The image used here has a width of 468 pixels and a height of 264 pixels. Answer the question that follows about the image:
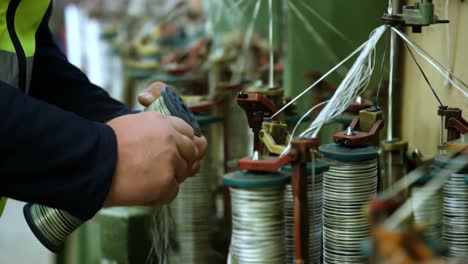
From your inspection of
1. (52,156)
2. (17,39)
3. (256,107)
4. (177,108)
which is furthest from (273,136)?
(17,39)

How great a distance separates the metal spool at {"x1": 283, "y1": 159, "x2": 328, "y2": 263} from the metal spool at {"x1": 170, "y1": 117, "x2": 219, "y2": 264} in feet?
1.60

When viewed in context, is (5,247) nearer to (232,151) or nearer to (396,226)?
(232,151)

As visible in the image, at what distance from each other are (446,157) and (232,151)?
104cm

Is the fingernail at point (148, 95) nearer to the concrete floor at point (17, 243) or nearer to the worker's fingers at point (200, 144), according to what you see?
the worker's fingers at point (200, 144)

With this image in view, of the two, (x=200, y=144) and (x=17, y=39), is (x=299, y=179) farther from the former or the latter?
(x=17, y=39)

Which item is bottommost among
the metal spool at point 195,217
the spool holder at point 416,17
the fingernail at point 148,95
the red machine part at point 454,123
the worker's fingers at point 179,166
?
the metal spool at point 195,217

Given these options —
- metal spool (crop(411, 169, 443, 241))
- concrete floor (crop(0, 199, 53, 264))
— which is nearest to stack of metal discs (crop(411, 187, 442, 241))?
metal spool (crop(411, 169, 443, 241))

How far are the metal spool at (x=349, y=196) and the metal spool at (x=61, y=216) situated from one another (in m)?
0.27

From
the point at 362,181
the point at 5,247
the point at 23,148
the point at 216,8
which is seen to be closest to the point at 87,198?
the point at 23,148

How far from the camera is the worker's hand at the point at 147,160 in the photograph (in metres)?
1.19

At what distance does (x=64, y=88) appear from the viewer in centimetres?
160

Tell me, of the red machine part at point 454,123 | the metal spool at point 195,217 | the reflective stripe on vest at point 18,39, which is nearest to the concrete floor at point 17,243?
the metal spool at point 195,217

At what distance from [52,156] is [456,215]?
632mm

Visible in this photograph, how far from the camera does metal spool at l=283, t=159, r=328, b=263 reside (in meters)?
1.23
